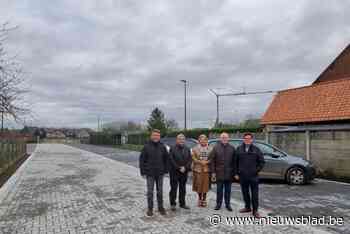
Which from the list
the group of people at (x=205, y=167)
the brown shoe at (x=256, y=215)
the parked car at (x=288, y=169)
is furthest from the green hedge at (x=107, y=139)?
the brown shoe at (x=256, y=215)

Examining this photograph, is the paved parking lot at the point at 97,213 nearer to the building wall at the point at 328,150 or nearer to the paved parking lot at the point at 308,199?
the paved parking lot at the point at 308,199

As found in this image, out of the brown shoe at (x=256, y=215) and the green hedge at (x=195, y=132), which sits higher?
the green hedge at (x=195, y=132)

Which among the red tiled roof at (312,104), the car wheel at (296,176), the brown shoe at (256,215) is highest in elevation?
the red tiled roof at (312,104)

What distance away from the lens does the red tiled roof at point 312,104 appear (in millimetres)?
14505

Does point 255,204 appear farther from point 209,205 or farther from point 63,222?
point 63,222

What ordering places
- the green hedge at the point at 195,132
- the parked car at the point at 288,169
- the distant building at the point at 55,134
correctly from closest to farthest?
the parked car at the point at 288,169 → the green hedge at the point at 195,132 → the distant building at the point at 55,134

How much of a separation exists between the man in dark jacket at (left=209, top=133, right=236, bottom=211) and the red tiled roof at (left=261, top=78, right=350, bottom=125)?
9122 mm

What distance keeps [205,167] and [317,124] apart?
1064cm

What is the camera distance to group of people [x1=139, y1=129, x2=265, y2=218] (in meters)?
6.40

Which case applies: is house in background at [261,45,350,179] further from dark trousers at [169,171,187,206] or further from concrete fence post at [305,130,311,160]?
dark trousers at [169,171,187,206]

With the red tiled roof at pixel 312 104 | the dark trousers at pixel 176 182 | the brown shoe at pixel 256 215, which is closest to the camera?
the brown shoe at pixel 256 215

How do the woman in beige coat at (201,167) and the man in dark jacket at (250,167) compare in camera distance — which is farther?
the woman in beige coat at (201,167)

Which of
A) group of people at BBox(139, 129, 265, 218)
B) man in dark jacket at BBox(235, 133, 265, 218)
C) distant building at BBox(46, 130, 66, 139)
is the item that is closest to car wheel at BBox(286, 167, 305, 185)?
group of people at BBox(139, 129, 265, 218)

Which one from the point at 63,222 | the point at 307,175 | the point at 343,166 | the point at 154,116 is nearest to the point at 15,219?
the point at 63,222
